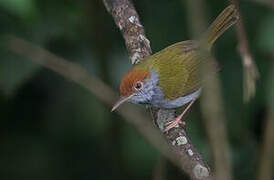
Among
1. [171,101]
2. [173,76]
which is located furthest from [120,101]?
[173,76]

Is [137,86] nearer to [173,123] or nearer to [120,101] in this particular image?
[120,101]

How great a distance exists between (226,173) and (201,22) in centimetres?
82

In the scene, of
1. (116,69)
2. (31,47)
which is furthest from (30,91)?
(31,47)

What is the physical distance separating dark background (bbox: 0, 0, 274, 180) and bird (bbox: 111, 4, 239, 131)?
0.80 ft

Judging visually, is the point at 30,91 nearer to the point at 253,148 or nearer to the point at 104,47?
the point at 104,47

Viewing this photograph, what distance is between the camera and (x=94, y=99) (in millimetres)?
6617

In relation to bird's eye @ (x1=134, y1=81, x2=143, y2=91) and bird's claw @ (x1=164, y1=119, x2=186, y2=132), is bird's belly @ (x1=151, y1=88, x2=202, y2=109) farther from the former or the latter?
bird's claw @ (x1=164, y1=119, x2=186, y2=132)

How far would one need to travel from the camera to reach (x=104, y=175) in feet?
22.5

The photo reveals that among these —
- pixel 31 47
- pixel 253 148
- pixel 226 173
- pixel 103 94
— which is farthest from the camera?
pixel 253 148

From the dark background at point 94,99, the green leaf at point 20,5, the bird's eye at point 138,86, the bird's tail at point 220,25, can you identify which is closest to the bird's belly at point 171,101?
the bird's eye at point 138,86

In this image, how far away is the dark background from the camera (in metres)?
5.59

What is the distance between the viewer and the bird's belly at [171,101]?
507 cm

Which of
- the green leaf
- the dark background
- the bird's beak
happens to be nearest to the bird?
the bird's beak

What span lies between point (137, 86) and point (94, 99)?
1.52 m
